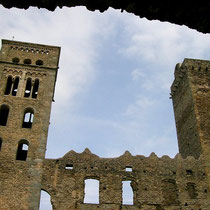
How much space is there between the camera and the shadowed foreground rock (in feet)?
9.78

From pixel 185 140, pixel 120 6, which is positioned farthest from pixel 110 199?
pixel 120 6

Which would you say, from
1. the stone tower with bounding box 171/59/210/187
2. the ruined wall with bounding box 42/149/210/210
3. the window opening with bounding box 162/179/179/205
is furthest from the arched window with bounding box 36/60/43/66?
the window opening with bounding box 162/179/179/205

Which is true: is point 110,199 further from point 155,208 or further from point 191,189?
point 191,189

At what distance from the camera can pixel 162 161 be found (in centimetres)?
1970

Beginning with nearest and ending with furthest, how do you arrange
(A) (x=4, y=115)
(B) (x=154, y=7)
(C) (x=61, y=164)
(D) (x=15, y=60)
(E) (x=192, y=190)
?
(B) (x=154, y=7)
(C) (x=61, y=164)
(E) (x=192, y=190)
(A) (x=4, y=115)
(D) (x=15, y=60)

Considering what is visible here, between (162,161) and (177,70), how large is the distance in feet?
31.5

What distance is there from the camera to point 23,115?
19.1 m

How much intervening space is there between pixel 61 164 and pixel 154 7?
1637cm

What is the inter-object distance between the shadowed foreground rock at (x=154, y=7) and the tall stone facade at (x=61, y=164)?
14.5 meters

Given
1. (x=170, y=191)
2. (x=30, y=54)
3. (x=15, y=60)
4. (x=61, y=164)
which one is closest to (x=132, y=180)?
(x=170, y=191)

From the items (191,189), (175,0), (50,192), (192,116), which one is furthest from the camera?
(192,116)

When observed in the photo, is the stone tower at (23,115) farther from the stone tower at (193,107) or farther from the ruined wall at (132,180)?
the stone tower at (193,107)

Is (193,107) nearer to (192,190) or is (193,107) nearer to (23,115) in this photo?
(192,190)

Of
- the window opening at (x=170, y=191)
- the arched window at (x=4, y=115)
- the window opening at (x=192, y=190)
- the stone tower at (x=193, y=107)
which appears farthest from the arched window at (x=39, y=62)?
the window opening at (x=192, y=190)
